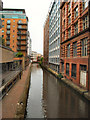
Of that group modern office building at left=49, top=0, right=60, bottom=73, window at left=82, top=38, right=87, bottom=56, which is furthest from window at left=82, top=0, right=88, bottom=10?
modern office building at left=49, top=0, right=60, bottom=73

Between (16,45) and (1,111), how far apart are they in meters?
51.4

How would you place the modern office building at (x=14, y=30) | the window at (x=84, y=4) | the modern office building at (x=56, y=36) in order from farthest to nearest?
1. the modern office building at (x=14, y=30)
2. the modern office building at (x=56, y=36)
3. the window at (x=84, y=4)

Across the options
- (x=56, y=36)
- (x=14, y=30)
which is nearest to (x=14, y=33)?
(x=14, y=30)

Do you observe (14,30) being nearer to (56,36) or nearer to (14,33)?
(14,33)

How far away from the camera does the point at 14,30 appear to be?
5659 centimetres

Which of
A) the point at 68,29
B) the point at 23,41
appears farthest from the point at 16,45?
the point at 68,29

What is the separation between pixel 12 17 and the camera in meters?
57.3

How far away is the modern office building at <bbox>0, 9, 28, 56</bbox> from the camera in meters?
56.2

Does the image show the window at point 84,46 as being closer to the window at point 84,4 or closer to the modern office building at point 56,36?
the window at point 84,4

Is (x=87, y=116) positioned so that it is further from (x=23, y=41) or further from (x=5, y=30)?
(x=5, y=30)

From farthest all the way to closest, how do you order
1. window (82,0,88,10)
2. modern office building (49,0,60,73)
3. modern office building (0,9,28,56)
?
modern office building (0,9,28,56) < modern office building (49,0,60,73) < window (82,0,88,10)

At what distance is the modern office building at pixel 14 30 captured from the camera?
56.2 meters

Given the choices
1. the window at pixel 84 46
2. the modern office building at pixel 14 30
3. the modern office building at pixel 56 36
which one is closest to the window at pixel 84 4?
the window at pixel 84 46

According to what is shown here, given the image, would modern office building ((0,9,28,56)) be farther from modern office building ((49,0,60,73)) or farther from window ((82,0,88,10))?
window ((82,0,88,10))
